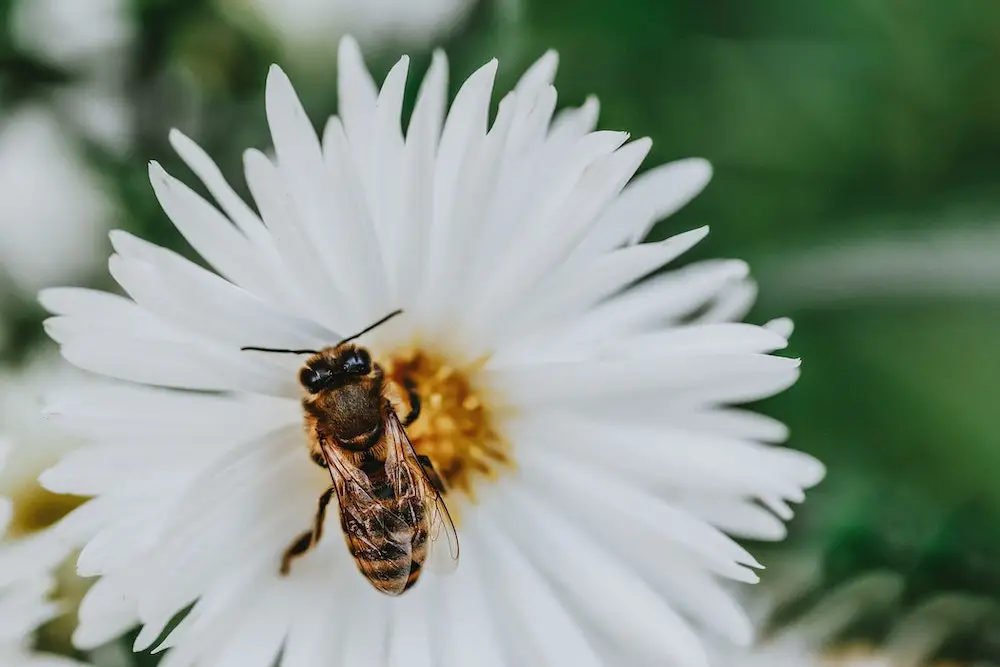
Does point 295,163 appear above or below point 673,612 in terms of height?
above

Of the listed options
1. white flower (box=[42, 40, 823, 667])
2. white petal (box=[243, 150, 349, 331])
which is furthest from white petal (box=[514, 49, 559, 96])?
white petal (box=[243, 150, 349, 331])

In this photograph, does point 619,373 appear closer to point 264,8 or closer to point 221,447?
point 221,447

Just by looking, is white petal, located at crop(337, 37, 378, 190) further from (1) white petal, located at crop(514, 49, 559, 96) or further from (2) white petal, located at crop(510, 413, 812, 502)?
(2) white petal, located at crop(510, 413, 812, 502)

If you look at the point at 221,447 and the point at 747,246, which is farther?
the point at 747,246

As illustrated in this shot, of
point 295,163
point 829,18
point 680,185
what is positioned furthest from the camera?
point 829,18

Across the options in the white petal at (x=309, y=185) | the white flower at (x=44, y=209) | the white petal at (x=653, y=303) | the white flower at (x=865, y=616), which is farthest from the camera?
the white flower at (x=44, y=209)

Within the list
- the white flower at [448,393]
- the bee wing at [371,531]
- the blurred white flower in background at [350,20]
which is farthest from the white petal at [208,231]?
the blurred white flower in background at [350,20]

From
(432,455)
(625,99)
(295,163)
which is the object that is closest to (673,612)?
(432,455)

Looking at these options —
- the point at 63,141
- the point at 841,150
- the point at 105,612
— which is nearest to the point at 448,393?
the point at 105,612

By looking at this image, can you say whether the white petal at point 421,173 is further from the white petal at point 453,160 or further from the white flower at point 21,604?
the white flower at point 21,604
